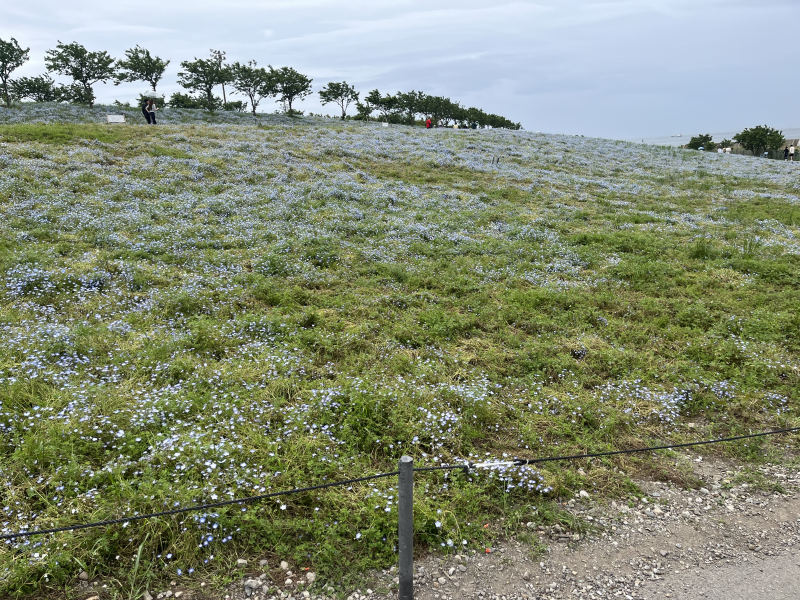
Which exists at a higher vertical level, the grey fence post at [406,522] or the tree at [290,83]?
the tree at [290,83]

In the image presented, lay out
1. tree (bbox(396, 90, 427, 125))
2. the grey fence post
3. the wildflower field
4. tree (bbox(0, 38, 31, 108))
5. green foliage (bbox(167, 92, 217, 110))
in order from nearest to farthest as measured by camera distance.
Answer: the grey fence post < the wildflower field < tree (bbox(0, 38, 31, 108)) < green foliage (bbox(167, 92, 217, 110)) < tree (bbox(396, 90, 427, 125))

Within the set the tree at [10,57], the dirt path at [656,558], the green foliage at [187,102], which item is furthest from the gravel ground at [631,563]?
the green foliage at [187,102]

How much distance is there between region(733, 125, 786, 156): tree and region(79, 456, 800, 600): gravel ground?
208 feet

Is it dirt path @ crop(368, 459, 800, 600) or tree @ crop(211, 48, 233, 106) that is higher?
tree @ crop(211, 48, 233, 106)

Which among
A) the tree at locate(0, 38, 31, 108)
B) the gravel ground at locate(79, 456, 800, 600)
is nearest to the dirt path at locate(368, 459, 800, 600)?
the gravel ground at locate(79, 456, 800, 600)

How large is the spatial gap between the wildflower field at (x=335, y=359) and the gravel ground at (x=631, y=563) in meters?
0.23

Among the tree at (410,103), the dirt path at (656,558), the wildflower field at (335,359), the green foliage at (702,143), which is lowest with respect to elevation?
the dirt path at (656,558)

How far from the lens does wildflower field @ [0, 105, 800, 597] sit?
4773 millimetres

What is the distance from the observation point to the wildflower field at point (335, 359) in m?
4.77

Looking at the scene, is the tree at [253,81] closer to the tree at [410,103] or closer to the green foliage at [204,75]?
the green foliage at [204,75]

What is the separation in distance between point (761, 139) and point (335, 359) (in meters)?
65.6

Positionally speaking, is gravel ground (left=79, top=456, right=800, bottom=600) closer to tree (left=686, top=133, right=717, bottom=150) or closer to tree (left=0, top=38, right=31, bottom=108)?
tree (left=0, top=38, right=31, bottom=108)

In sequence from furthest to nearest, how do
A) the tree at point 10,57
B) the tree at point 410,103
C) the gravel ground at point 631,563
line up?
1. the tree at point 410,103
2. the tree at point 10,57
3. the gravel ground at point 631,563

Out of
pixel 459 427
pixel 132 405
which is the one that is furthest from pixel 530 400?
pixel 132 405
